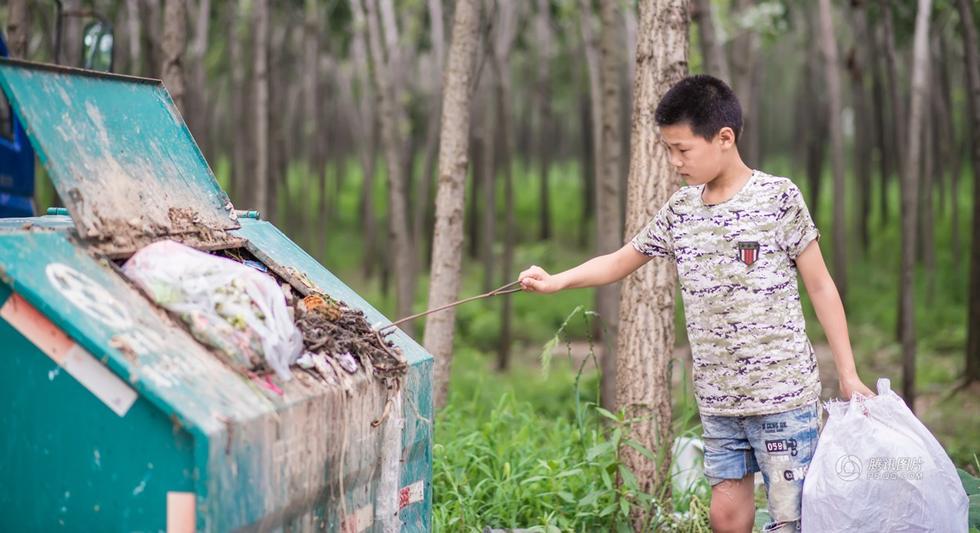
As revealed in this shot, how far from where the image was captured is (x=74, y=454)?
2.55 meters

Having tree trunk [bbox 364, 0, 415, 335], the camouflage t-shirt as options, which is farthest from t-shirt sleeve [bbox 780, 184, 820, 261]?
tree trunk [bbox 364, 0, 415, 335]

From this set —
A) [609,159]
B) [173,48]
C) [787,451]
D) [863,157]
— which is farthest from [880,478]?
[863,157]

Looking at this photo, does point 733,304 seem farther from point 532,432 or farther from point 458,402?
point 458,402

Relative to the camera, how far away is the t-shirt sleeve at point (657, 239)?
3432 mm

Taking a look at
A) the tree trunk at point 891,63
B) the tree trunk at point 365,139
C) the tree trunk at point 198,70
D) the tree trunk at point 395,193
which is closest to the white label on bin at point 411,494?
the tree trunk at point 395,193

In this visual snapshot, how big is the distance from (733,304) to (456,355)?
26.9 ft

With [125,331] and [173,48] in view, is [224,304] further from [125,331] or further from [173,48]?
[173,48]

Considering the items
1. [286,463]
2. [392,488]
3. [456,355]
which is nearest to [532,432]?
[392,488]

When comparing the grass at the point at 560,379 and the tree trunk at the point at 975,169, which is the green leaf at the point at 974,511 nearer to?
the grass at the point at 560,379

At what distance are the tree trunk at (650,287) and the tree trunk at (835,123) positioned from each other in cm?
712

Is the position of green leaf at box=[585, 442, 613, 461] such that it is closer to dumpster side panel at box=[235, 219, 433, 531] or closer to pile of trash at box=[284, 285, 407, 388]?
dumpster side panel at box=[235, 219, 433, 531]

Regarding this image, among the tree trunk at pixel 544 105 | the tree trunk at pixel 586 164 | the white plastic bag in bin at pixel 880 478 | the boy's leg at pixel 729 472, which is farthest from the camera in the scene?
the tree trunk at pixel 586 164

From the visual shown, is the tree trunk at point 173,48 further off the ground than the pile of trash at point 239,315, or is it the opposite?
the tree trunk at point 173,48

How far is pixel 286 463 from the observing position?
8.84 feet
